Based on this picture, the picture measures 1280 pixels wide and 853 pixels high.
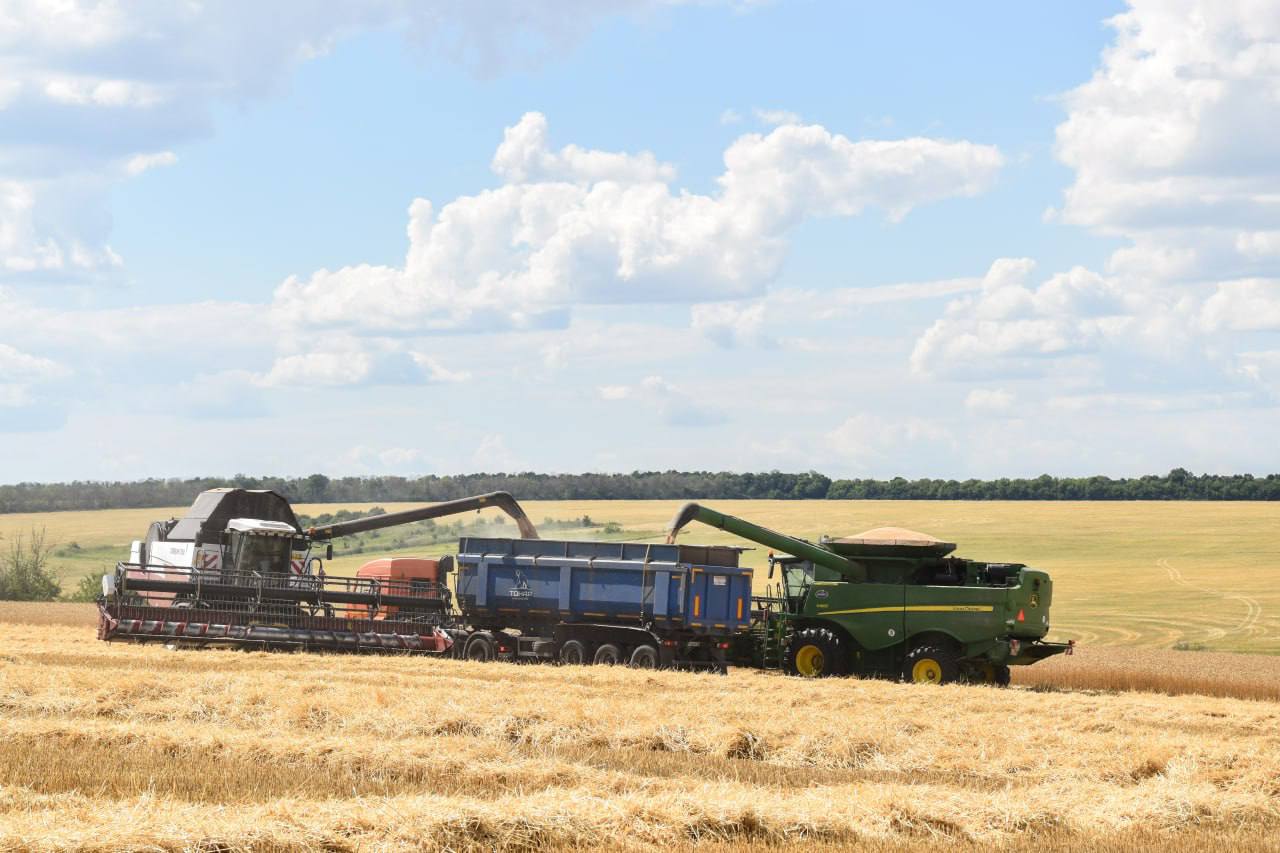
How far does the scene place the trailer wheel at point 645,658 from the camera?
26.3 metres

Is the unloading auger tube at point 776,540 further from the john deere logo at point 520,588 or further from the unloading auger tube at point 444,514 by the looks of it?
the unloading auger tube at point 444,514

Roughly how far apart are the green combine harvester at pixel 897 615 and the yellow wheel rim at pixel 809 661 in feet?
0.06

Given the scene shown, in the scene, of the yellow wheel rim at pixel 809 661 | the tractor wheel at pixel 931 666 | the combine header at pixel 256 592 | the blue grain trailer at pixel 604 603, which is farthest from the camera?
the yellow wheel rim at pixel 809 661

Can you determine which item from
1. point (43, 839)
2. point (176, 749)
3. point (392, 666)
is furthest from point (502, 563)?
point (43, 839)

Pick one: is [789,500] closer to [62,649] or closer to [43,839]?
[62,649]

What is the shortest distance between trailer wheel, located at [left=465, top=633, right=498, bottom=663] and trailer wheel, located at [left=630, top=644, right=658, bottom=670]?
9.63 feet

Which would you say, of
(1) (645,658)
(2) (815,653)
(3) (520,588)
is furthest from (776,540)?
(3) (520,588)

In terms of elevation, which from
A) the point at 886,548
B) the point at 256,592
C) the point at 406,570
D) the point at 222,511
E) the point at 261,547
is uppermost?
the point at 222,511

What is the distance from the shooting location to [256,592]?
91.4ft

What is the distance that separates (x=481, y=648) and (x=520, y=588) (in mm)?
1294

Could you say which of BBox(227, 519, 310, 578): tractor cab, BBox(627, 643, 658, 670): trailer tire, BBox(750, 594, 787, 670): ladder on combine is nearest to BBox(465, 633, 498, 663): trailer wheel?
BBox(627, 643, 658, 670): trailer tire

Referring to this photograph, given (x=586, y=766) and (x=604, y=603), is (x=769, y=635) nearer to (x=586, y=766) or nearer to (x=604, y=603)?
(x=604, y=603)

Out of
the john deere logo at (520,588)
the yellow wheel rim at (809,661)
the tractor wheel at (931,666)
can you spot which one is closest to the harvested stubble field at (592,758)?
the tractor wheel at (931,666)

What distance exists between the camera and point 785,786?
1300cm
